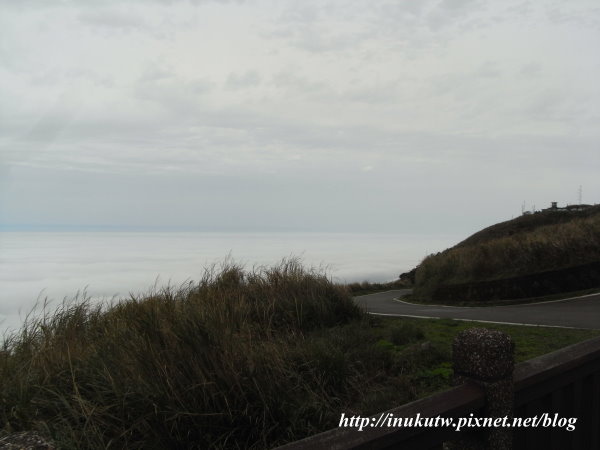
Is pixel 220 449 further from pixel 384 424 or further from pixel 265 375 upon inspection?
pixel 384 424

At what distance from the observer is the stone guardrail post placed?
2.33 metres

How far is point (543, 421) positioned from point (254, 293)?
5.92 metres

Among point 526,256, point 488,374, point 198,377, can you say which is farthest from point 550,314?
point 488,374

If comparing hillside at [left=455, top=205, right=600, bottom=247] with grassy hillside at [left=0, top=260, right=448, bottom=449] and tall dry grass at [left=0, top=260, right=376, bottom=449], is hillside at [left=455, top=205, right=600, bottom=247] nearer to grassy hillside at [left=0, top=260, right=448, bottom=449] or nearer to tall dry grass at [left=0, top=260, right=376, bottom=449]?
grassy hillside at [left=0, top=260, right=448, bottom=449]

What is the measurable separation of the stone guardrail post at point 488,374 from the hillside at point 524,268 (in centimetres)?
1241

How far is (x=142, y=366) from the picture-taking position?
13.1ft

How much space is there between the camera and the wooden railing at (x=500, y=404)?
72.5 inches

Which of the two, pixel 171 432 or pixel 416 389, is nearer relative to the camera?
pixel 171 432

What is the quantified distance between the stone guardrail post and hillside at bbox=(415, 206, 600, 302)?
12.4 meters

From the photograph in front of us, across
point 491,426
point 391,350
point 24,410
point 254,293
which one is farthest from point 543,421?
point 254,293

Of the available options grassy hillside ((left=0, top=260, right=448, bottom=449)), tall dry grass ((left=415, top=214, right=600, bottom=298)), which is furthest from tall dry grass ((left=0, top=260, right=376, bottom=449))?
tall dry grass ((left=415, top=214, right=600, bottom=298))

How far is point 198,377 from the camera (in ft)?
12.6

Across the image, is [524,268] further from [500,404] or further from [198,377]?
[500,404]

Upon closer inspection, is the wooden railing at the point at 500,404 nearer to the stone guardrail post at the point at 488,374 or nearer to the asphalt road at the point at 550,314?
the stone guardrail post at the point at 488,374
